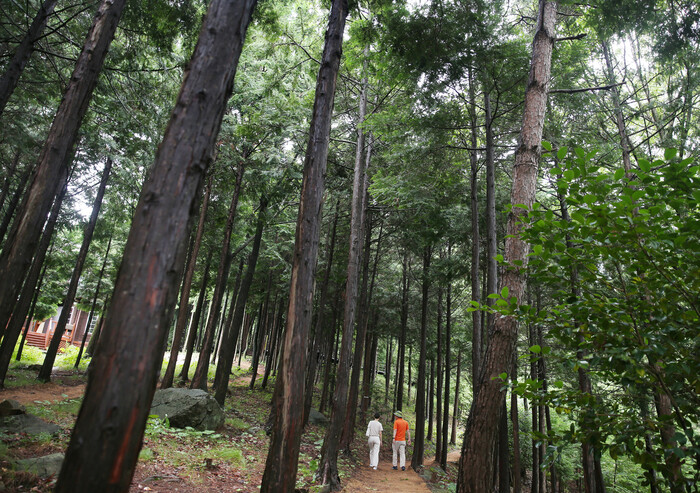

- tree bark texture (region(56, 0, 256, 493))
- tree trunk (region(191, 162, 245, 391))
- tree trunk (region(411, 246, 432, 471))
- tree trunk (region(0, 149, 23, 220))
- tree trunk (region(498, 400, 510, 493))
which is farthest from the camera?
tree trunk (region(411, 246, 432, 471))

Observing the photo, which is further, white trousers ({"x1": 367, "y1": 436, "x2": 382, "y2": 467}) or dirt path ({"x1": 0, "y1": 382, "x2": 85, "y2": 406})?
white trousers ({"x1": 367, "y1": 436, "x2": 382, "y2": 467})

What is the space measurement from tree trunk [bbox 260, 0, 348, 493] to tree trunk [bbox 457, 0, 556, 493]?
2328 mm

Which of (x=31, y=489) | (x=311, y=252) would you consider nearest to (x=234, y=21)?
(x=311, y=252)

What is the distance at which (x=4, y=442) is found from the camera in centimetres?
578

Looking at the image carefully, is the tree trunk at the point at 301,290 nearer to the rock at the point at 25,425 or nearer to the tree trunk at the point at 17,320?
the rock at the point at 25,425

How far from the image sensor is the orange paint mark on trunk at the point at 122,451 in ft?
6.19

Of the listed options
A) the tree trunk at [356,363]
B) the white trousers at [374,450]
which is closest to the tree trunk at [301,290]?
the tree trunk at [356,363]

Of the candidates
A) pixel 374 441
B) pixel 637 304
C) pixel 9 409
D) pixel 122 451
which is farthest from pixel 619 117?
pixel 9 409

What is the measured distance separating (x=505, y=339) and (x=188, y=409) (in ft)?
29.4

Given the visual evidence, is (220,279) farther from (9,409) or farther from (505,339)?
(505,339)

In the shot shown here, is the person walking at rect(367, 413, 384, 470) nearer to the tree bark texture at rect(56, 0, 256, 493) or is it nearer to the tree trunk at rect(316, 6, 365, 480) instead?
the tree trunk at rect(316, 6, 365, 480)

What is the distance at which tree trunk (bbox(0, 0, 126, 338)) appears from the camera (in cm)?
483

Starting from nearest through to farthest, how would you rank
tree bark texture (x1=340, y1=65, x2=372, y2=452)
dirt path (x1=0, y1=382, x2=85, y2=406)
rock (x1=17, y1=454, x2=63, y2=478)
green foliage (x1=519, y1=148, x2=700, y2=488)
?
green foliage (x1=519, y1=148, x2=700, y2=488), rock (x1=17, y1=454, x2=63, y2=478), tree bark texture (x1=340, y1=65, x2=372, y2=452), dirt path (x1=0, y1=382, x2=85, y2=406)

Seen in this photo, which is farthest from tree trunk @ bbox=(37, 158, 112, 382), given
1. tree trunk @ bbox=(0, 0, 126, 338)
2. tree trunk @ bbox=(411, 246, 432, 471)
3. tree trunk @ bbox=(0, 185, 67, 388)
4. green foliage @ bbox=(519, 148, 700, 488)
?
green foliage @ bbox=(519, 148, 700, 488)
